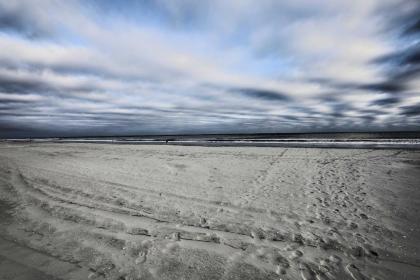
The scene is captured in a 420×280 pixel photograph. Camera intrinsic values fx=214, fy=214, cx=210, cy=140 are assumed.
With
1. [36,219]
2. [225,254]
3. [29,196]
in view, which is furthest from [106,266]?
[29,196]

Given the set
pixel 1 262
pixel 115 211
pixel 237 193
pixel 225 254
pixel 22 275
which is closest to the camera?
pixel 22 275

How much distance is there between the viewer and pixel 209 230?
16.3 ft

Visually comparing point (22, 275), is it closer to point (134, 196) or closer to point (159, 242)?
point (159, 242)

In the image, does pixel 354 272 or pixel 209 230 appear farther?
pixel 209 230

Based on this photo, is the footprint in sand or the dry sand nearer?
the footprint in sand

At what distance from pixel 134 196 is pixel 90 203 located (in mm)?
1340

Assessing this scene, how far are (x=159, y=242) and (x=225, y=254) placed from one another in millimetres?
1399

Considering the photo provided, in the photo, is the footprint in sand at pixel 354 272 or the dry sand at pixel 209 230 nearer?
the footprint in sand at pixel 354 272

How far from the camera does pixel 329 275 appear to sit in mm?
3469

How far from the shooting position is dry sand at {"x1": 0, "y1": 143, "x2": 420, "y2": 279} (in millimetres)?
3602

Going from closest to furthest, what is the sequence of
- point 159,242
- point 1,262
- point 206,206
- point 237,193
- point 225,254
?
point 1,262 < point 225,254 < point 159,242 < point 206,206 < point 237,193

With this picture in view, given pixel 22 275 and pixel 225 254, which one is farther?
pixel 225 254

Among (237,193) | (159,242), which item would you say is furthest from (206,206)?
(159,242)

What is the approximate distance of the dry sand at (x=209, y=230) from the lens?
3.60 metres
